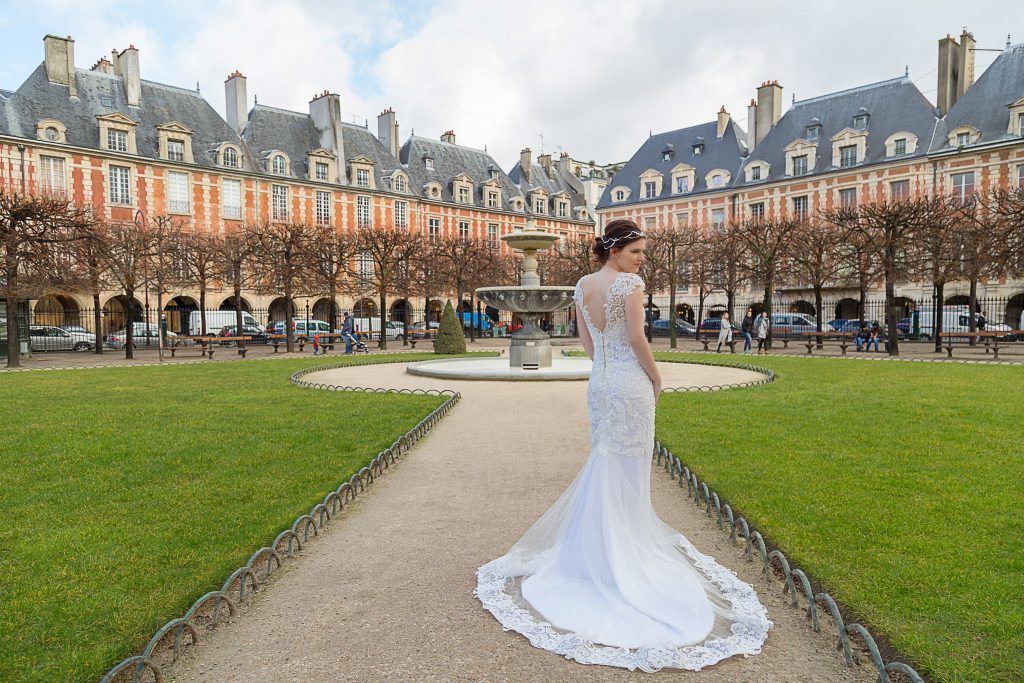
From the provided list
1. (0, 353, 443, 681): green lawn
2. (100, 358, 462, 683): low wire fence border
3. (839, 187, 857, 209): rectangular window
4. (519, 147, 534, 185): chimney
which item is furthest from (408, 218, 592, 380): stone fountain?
(519, 147, 534, 185): chimney

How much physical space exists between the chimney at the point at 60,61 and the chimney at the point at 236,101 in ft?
Answer: 25.9

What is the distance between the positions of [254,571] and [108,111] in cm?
3754

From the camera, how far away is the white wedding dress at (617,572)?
10.2 ft

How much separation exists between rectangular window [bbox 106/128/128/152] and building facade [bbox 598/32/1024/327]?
3062 centimetres

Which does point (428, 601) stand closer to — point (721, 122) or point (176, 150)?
point (176, 150)

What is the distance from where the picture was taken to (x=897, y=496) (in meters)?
5.20

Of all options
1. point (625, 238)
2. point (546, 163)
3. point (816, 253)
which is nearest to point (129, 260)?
point (625, 238)

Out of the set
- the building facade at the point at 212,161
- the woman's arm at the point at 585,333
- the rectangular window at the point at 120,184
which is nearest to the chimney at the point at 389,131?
the building facade at the point at 212,161

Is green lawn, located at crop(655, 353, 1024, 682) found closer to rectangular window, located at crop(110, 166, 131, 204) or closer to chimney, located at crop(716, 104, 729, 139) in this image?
rectangular window, located at crop(110, 166, 131, 204)

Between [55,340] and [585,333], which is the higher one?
[585,333]

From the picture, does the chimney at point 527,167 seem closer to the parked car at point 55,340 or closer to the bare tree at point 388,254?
the bare tree at point 388,254

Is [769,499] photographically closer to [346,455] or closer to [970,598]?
[970,598]

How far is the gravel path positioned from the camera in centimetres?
290

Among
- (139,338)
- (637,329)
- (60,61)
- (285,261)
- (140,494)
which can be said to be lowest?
(140,494)
